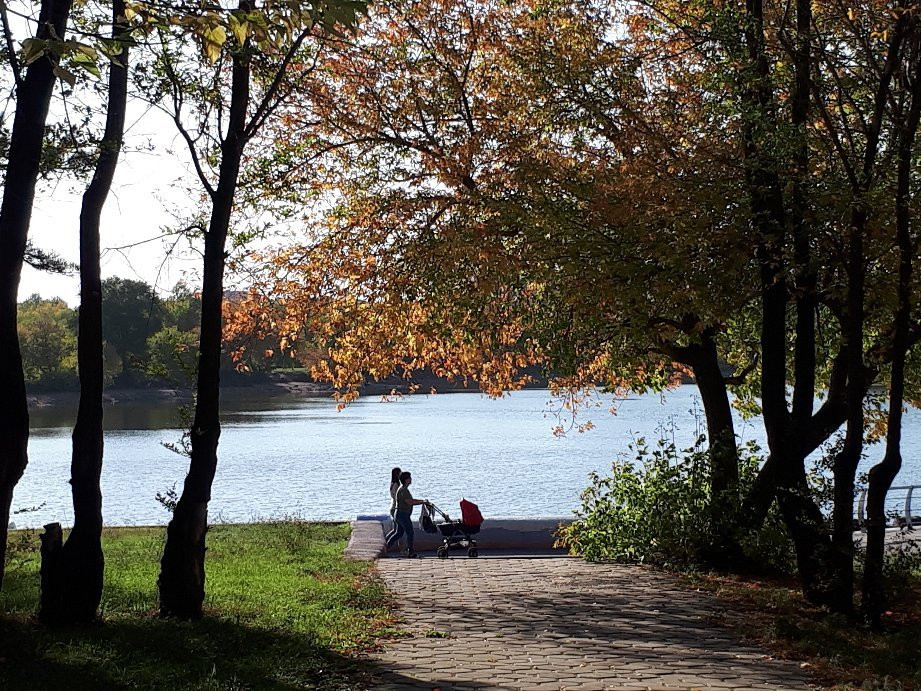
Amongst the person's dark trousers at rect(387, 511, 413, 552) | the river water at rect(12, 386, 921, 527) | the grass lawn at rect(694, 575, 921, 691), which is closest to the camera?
the grass lawn at rect(694, 575, 921, 691)

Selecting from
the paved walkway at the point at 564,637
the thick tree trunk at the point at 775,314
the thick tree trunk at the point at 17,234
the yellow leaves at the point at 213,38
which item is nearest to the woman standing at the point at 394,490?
the paved walkway at the point at 564,637

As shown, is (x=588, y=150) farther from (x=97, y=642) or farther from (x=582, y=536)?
(x=97, y=642)

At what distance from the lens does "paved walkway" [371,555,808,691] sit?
710 centimetres

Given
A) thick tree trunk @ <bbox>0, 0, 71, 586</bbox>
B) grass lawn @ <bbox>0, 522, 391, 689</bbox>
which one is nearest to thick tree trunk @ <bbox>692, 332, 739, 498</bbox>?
grass lawn @ <bbox>0, 522, 391, 689</bbox>

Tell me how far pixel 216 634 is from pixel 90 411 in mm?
2175

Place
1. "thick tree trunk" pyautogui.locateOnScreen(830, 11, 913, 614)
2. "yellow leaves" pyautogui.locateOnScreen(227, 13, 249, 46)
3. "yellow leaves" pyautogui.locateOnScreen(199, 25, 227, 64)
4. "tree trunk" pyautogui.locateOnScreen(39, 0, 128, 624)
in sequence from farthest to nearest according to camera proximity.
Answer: "thick tree trunk" pyautogui.locateOnScreen(830, 11, 913, 614) < "tree trunk" pyautogui.locateOnScreen(39, 0, 128, 624) < "yellow leaves" pyautogui.locateOnScreen(199, 25, 227, 64) < "yellow leaves" pyautogui.locateOnScreen(227, 13, 249, 46)

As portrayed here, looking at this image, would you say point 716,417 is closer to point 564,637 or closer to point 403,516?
point 403,516

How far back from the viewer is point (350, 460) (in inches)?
1650

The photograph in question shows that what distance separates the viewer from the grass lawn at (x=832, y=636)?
7641 mm

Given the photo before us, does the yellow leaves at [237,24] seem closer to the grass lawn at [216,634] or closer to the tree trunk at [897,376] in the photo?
the grass lawn at [216,634]

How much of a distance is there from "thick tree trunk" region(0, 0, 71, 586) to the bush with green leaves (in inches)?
309

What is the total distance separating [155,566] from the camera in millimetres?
12742

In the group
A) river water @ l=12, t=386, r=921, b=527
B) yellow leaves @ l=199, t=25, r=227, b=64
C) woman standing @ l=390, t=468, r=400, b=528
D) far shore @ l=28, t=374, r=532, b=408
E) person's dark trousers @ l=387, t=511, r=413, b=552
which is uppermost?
yellow leaves @ l=199, t=25, r=227, b=64

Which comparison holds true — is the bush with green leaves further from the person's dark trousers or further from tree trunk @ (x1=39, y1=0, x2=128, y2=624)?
tree trunk @ (x1=39, y1=0, x2=128, y2=624)
